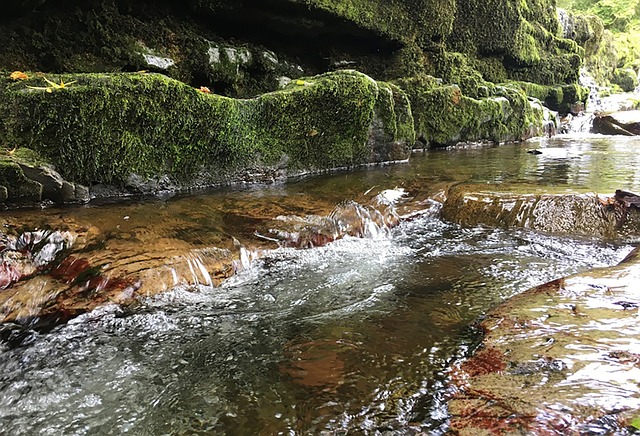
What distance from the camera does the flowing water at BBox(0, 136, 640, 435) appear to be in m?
1.96

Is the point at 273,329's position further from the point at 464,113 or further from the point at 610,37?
the point at 610,37

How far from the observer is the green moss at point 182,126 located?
15.3ft

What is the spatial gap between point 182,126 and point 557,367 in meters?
5.11

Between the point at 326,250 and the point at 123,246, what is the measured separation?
6.26ft

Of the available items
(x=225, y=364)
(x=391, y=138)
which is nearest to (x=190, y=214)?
(x=225, y=364)

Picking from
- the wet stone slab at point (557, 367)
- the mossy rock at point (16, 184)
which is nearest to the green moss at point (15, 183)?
the mossy rock at point (16, 184)

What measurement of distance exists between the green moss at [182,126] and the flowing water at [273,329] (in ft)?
2.75

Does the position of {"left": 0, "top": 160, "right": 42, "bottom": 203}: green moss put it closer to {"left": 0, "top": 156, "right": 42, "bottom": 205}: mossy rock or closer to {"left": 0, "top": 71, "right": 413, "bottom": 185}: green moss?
{"left": 0, "top": 156, "right": 42, "bottom": 205}: mossy rock

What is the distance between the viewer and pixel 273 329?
276 cm

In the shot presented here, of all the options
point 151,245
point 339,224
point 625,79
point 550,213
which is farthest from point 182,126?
point 625,79

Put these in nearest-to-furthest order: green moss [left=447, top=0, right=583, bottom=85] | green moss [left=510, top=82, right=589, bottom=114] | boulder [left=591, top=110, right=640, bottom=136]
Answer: green moss [left=447, top=0, right=583, bottom=85]
boulder [left=591, top=110, right=640, bottom=136]
green moss [left=510, top=82, right=589, bottom=114]

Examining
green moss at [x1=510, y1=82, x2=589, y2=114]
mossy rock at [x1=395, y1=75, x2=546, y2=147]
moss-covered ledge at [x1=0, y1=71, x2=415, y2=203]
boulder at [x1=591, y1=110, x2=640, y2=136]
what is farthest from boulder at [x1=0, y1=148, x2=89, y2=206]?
boulder at [x1=591, y1=110, x2=640, y2=136]

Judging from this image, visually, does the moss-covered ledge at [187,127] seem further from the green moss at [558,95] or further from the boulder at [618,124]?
the boulder at [618,124]

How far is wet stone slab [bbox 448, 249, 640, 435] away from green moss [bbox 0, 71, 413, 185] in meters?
4.56
